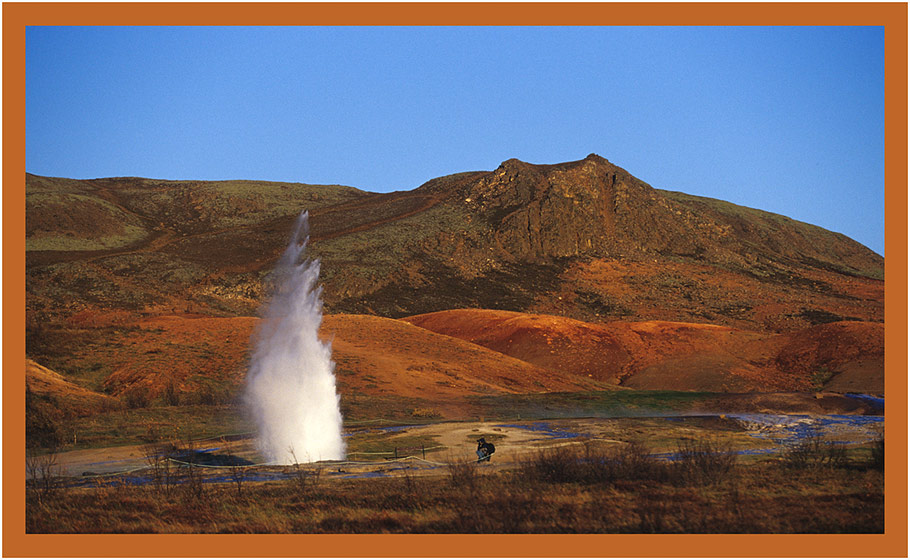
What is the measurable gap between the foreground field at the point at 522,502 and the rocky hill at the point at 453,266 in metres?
22.6

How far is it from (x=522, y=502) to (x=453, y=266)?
71.1 metres

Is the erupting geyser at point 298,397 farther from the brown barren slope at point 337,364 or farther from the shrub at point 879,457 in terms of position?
the shrub at point 879,457

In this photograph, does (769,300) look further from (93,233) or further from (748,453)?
(93,233)

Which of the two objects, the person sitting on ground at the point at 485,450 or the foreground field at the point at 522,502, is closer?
the foreground field at the point at 522,502

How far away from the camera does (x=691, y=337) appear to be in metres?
55.9

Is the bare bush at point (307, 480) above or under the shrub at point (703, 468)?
under

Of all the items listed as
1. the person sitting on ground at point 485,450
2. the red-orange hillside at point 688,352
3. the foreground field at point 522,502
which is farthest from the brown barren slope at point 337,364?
the foreground field at point 522,502

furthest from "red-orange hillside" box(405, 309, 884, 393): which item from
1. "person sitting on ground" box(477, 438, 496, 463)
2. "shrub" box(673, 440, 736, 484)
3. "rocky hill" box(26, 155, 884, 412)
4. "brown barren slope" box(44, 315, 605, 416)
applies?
"shrub" box(673, 440, 736, 484)

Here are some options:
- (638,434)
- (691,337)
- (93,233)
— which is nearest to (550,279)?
(691,337)

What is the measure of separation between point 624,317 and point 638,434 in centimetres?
5071

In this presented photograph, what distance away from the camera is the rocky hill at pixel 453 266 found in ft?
157

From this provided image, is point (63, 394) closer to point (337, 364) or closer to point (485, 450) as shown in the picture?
point (337, 364)

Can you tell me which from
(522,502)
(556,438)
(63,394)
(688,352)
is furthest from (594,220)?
(522,502)

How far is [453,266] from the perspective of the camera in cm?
8444
